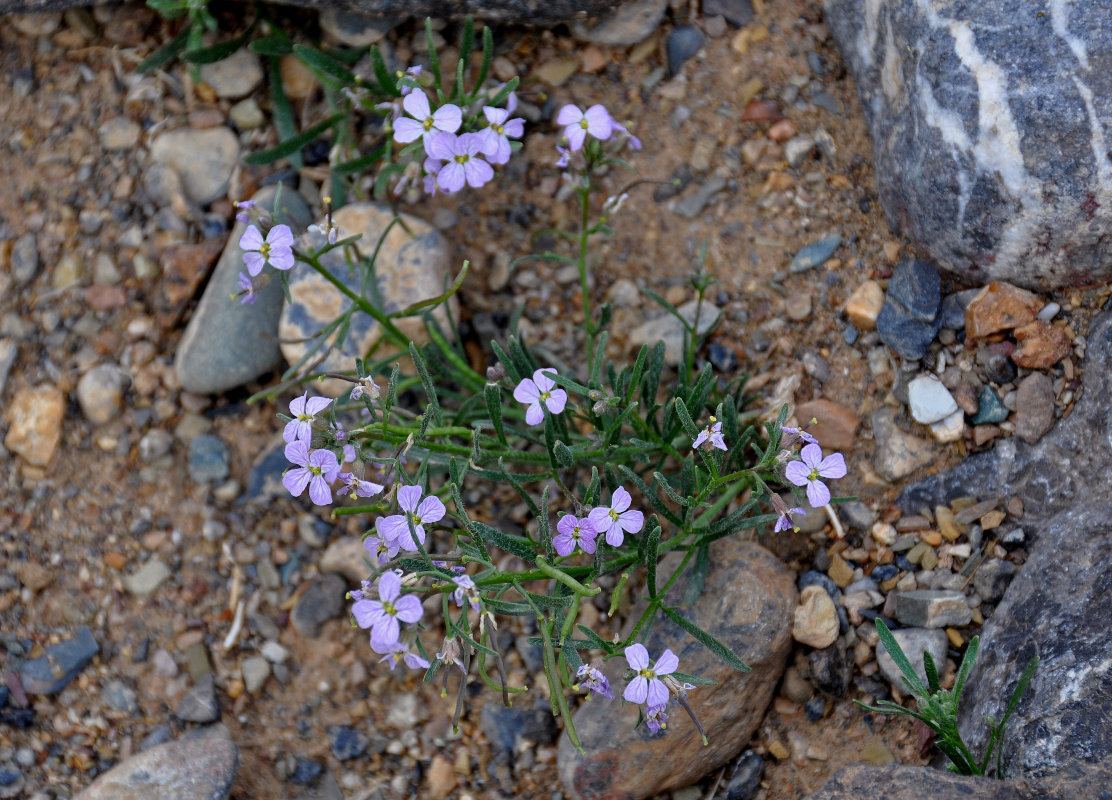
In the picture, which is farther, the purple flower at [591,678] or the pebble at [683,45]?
the pebble at [683,45]

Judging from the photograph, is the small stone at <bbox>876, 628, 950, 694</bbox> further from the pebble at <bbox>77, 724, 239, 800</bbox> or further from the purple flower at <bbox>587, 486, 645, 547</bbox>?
the pebble at <bbox>77, 724, 239, 800</bbox>

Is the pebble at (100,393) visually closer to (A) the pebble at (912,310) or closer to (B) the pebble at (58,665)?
(B) the pebble at (58,665)

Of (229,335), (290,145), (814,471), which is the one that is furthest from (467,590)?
(290,145)

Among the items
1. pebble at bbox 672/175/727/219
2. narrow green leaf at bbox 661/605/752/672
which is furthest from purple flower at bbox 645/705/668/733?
pebble at bbox 672/175/727/219

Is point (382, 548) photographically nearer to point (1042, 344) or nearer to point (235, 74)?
point (1042, 344)

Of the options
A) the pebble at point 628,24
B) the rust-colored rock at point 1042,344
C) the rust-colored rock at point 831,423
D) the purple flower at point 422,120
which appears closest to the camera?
the purple flower at point 422,120

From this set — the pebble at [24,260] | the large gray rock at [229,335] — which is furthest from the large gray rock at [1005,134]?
the pebble at [24,260]

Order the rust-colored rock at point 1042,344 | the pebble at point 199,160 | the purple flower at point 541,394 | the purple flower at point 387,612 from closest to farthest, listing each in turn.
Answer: the purple flower at point 387,612 → the purple flower at point 541,394 → the rust-colored rock at point 1042,344 → the pebble at point 199,160
